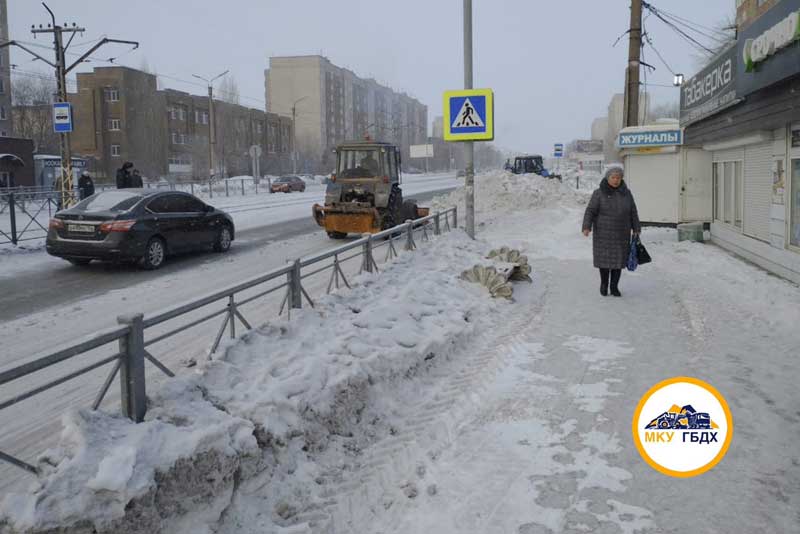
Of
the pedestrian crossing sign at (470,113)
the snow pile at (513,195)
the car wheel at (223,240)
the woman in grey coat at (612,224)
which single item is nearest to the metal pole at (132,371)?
the woman in grey coat at (612,224)

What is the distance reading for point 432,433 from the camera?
498cm

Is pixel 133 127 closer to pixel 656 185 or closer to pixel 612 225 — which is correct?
pixel 656 185

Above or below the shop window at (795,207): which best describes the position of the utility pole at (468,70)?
above

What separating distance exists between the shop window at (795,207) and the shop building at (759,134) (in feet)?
0.05

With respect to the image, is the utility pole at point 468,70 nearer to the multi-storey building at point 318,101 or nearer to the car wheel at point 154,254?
the car wheel at point 154,254

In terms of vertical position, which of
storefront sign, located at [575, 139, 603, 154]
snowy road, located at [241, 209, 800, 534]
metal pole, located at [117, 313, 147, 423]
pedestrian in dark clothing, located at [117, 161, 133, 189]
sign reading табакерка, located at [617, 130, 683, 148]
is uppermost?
storefront sign, located at [575, 139, 603, 154]

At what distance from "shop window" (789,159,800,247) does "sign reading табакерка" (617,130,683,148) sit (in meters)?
Result: 6.66

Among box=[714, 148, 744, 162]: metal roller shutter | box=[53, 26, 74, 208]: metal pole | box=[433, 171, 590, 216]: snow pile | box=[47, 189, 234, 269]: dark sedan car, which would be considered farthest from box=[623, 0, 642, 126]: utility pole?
box=[53, 26, 74, 208]: metal pole

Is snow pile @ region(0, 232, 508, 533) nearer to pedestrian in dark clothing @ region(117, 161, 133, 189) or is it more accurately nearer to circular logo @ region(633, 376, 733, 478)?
circular logo @ region(633, 376, 733, 478)

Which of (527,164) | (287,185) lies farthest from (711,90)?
(287,185)

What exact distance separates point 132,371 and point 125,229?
8.86m

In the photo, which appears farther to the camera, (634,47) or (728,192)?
(634,47)

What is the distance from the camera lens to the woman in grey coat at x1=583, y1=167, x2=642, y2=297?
952cm

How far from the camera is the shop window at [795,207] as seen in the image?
34.8 feet
